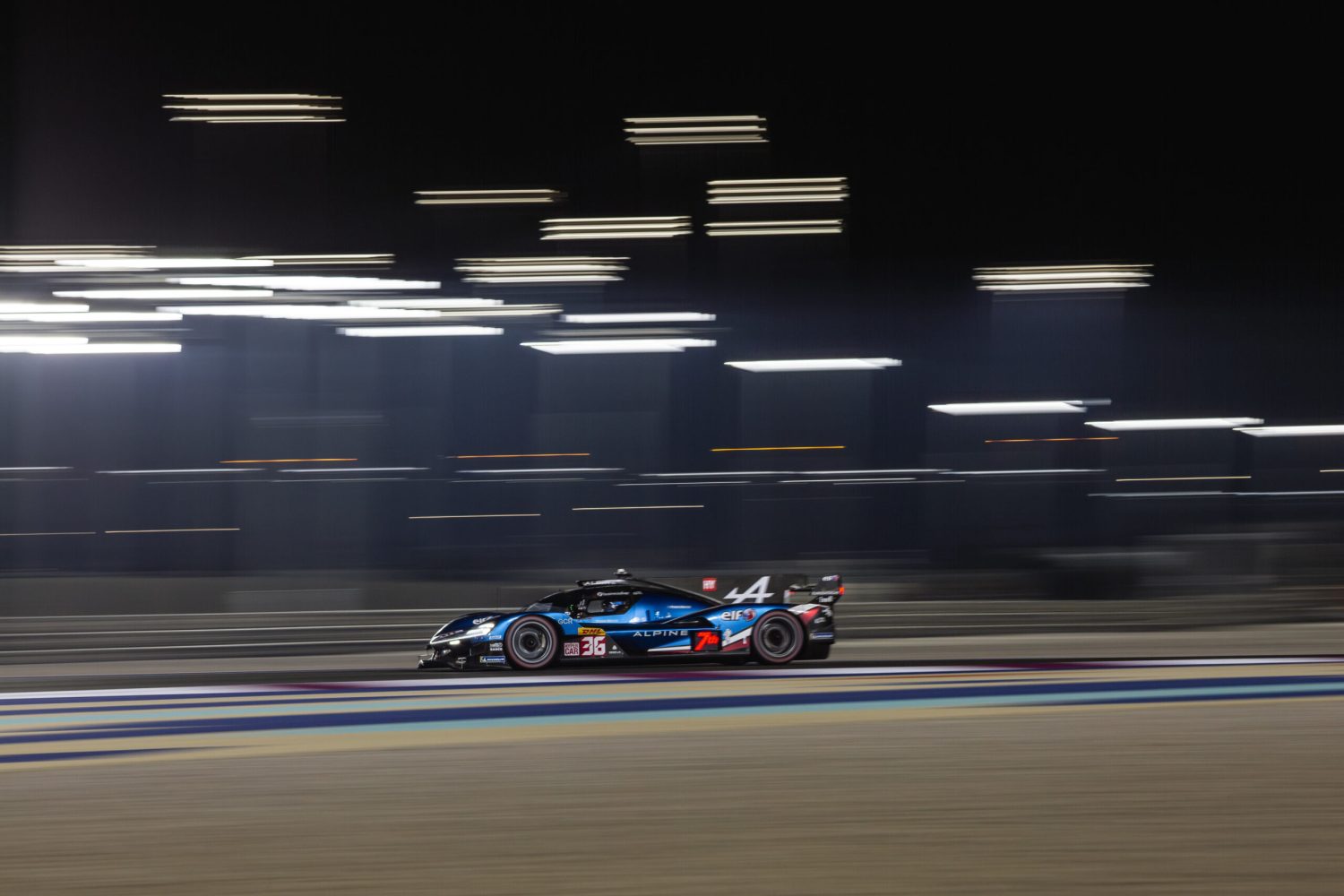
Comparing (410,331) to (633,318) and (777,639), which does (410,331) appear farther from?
(777,639)

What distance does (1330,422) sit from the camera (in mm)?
33688

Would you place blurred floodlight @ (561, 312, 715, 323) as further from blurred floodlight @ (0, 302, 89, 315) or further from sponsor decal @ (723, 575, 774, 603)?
sponsor decal @ (723, 575, 774, 603)

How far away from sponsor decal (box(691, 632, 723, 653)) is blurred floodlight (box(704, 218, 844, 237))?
91.9 ft

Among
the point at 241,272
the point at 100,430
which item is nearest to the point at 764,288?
the point at 241,272

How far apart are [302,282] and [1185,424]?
975 inches

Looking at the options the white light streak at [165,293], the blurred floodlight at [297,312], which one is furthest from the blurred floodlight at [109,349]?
the white light streak at [165,293]

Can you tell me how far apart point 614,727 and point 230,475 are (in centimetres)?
2570

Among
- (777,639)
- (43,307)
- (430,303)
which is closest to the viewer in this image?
(777,639)

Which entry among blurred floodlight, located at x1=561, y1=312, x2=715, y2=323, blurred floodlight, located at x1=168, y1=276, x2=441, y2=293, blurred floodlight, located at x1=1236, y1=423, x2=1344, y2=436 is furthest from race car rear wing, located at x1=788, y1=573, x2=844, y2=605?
blurred floodlight, located at x1=168, y1=276, x2=441, y2=293

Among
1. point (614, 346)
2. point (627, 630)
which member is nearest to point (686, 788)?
point (627, 630)

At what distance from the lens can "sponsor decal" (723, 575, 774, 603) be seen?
39.1ft

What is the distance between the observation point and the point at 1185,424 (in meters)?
34.8

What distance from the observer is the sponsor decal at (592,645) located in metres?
11.7

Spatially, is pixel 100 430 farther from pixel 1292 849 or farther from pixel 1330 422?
pixel 1292 849
